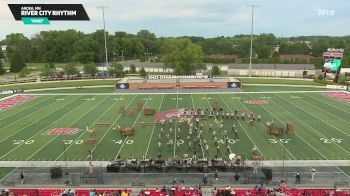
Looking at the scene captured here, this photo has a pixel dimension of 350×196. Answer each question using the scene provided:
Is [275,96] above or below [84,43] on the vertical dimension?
below

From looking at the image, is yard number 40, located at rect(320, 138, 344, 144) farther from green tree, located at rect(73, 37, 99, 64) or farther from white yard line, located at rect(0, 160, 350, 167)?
green tree, located at rect(73, 37, 99, 64)

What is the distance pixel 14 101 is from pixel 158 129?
2535 cm

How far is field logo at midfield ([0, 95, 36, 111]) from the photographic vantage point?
43.1 m

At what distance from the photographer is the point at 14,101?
46.3 meters

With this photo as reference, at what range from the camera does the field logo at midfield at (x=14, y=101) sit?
43.1 meters

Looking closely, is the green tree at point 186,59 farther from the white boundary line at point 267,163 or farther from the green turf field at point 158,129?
the white boundary line at point 267,163

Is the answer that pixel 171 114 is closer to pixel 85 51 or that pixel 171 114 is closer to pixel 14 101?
pixel 14 101

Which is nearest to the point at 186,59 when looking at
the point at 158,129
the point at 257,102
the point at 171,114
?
the point at 257,102

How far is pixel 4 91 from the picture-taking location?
2108 inches

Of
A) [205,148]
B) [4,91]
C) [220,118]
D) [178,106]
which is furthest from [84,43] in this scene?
[205,148]

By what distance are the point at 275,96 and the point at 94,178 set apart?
33.3 meters

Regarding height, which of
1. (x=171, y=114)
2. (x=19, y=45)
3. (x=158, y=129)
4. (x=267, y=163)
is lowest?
(x=267, y=163)

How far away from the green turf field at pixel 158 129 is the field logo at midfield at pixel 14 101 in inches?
47.6

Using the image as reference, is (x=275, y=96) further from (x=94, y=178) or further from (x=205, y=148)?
(x=94, y=178)
